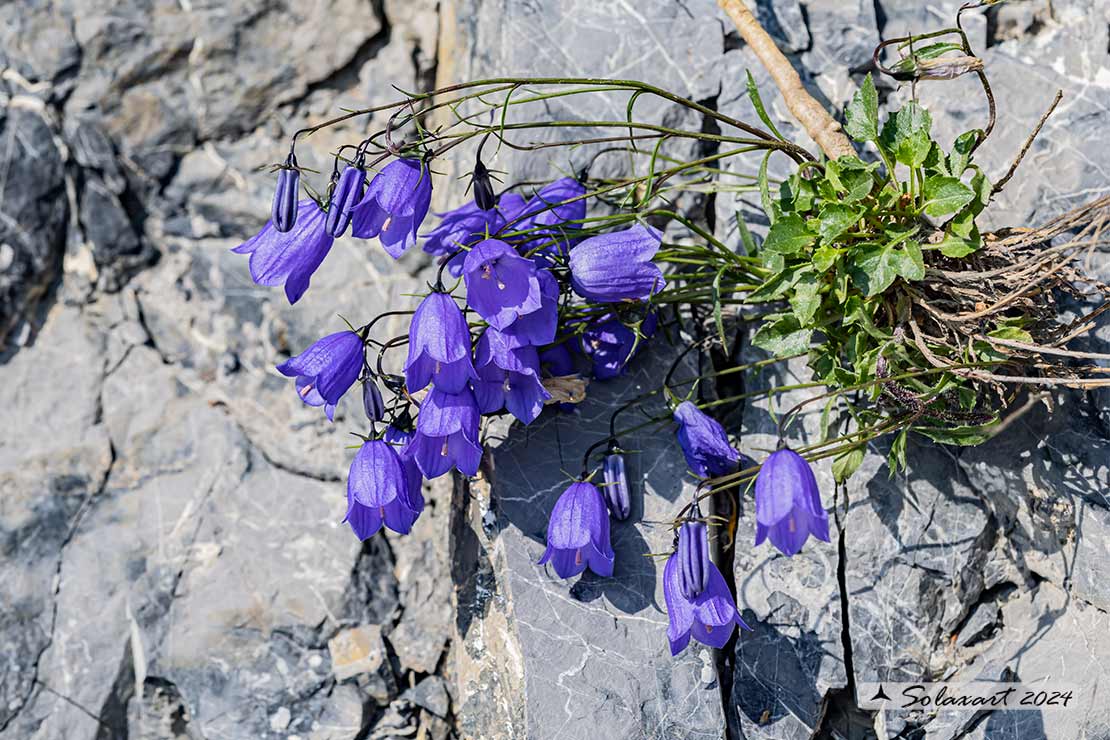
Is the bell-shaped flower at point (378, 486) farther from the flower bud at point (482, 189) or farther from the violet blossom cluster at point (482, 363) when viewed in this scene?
the flower bud at point (482, 189)

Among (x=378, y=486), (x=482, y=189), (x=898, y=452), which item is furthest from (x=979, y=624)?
(x=482, y=189)

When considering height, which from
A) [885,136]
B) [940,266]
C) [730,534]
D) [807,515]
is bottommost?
[730,534]

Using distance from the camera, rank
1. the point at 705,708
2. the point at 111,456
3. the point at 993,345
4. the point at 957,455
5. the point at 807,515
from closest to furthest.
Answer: the point at 807,515
the point at 993,345
the point at 705,708
the point at 957,455
the point at 111,456

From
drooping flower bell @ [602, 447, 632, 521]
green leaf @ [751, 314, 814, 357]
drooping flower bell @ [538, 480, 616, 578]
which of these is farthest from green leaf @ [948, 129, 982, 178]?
drooping flower bell @ [538, 480, 616, 578]

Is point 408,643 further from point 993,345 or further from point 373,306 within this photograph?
point 993,345

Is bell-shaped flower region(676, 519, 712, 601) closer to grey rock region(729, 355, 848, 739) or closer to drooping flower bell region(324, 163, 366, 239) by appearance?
grey rock region(729, 355, 848, 739)

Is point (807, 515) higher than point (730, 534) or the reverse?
higher

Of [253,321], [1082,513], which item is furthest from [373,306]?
[1082,513]
